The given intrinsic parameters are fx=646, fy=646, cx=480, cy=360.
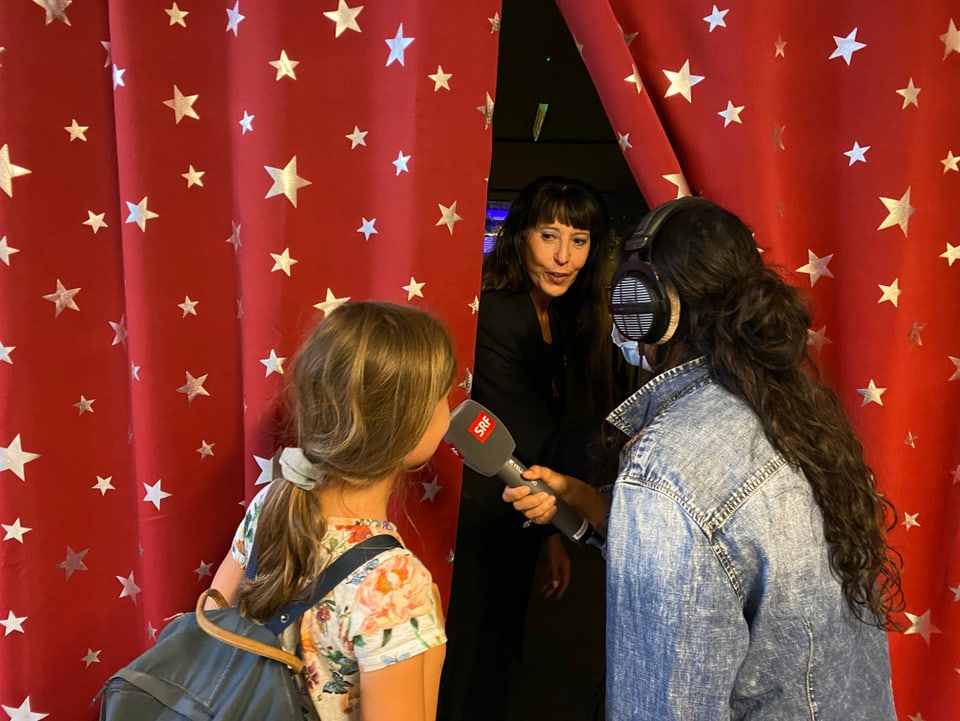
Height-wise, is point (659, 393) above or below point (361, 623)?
above

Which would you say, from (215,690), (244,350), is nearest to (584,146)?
(244,350)

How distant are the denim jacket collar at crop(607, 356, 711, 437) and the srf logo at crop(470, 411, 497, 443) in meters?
0.17

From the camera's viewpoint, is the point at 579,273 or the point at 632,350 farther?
the point at 579,273

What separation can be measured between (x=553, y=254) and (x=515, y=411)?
0.32 m

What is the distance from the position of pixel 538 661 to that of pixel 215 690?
4.80 ft

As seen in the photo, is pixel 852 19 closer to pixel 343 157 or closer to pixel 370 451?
pixel 343 157

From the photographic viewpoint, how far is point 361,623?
67 cm

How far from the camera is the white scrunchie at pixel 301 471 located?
0.72 metres

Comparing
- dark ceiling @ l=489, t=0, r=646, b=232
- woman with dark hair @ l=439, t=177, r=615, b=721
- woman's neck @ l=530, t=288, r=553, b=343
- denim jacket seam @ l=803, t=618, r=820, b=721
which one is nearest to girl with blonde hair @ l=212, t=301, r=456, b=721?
denim jacket seam @ l=803, t=618, r=820, b=721

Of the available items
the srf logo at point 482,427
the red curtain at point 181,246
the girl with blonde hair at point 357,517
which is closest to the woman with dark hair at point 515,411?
the red curtain at point 181,246

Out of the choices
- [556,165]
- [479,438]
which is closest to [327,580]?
[479,438]

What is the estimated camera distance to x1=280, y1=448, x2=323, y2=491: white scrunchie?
716 mm

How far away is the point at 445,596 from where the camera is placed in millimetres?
1017

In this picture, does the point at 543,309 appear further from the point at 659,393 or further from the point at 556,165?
the point at 556,165
